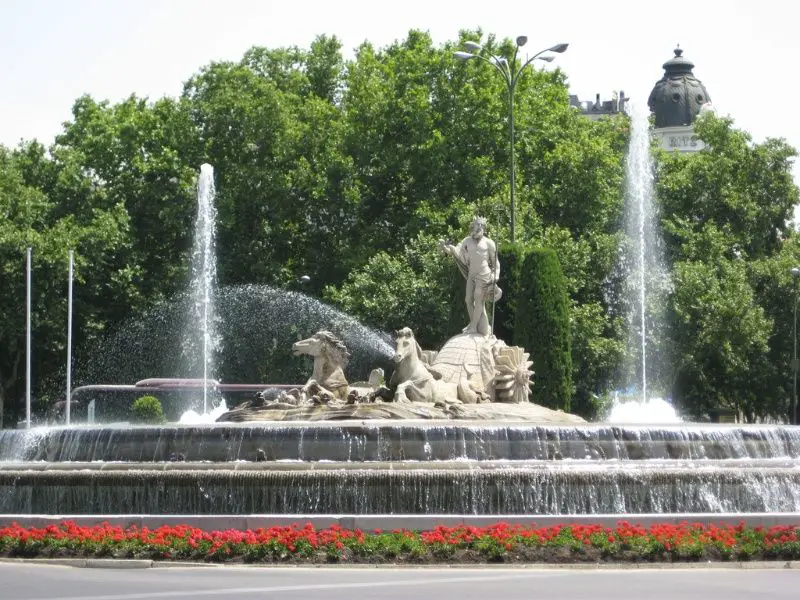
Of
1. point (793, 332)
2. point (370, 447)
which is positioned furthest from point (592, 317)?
point (370, 447)

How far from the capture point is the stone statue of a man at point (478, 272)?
3375 centimetres

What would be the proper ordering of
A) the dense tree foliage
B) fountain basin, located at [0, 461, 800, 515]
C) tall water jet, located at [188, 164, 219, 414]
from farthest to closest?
1. tall water jet, located at [188, 164, 219, 414]
2. the dense tree foliage
3. fountain basin, located at [0, 461, 800, 515]

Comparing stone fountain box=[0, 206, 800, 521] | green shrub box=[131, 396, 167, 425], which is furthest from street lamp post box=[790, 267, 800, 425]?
stone fountain box=[0, 206, 800, 521]

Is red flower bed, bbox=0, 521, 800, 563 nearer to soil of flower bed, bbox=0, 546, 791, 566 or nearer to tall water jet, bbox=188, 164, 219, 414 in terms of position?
soil of flower bed, bbox=0, 546, 791, 566

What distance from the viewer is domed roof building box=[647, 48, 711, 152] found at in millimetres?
130000

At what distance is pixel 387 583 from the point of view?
17.4 metres

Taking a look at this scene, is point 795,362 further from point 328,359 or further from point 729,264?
point 328,359

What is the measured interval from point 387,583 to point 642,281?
34179 mm

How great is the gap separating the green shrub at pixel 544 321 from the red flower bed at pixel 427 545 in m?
21.2

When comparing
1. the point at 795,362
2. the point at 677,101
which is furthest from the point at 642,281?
the point at 677,101

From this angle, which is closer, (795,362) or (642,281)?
(642,281)

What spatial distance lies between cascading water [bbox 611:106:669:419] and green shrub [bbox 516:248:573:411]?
762cm

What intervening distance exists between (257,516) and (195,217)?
3313 centimetres

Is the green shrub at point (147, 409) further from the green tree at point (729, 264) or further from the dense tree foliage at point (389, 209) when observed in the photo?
the green tree at point (729, 264)
